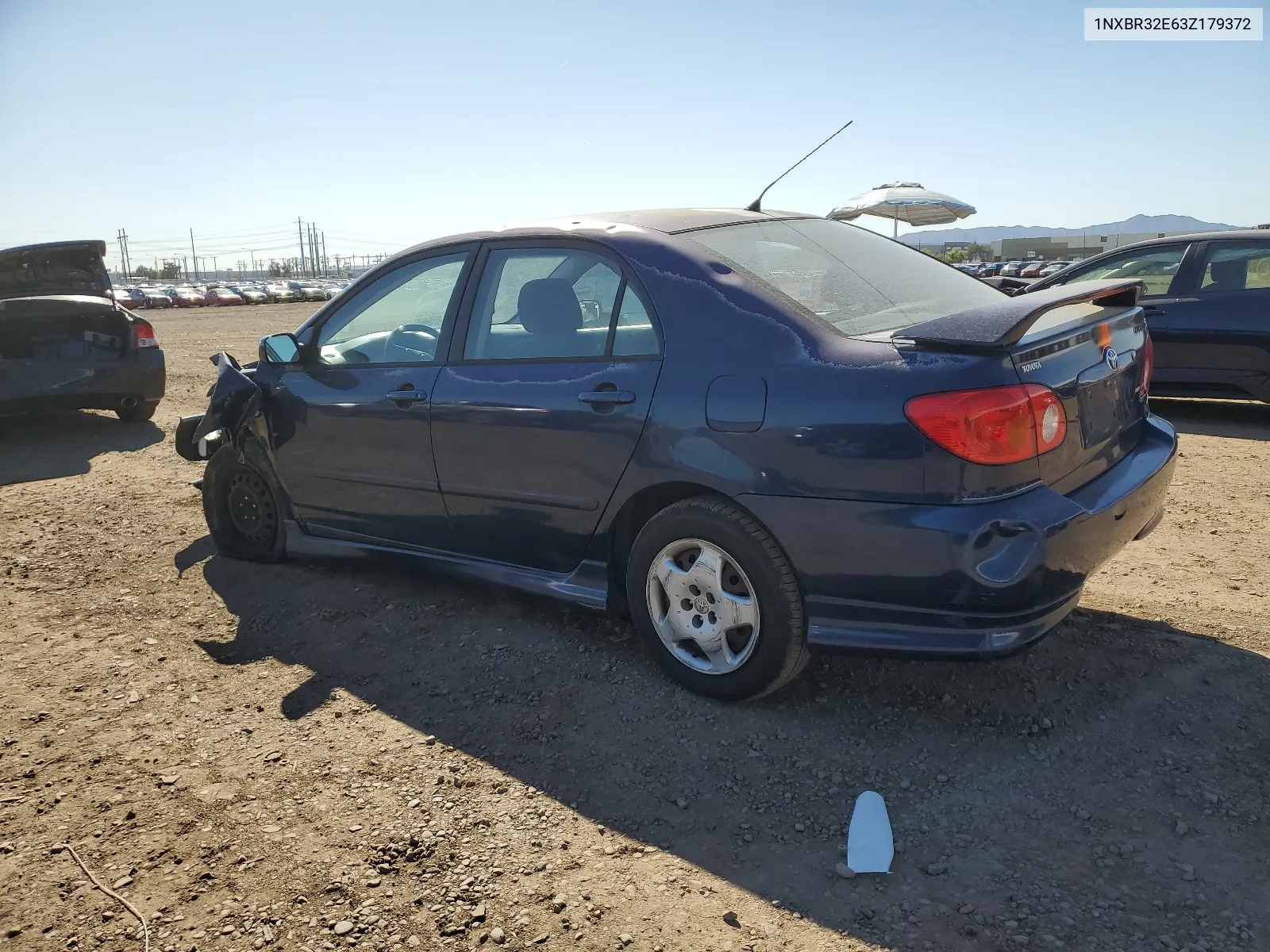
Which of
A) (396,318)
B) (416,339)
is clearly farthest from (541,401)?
(396,318)

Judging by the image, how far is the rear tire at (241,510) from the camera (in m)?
4.86

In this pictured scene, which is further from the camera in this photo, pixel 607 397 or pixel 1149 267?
pixel 1149 267

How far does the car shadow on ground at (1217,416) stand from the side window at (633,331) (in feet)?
19.0

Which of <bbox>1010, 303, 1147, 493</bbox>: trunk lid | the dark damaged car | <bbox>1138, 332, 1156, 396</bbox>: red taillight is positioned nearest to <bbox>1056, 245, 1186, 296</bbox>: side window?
<bbox>1138, 332, 1156, 396</bbox>: red taillight

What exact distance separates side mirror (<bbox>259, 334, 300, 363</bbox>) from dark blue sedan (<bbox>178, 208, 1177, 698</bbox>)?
0.06ft

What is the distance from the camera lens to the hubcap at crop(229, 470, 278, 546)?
4.86 m

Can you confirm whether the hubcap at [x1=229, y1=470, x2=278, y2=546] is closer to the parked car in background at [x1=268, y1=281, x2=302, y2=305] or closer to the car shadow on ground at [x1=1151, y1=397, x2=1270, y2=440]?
the car shadow on ground at [x1=1151, y1=397, x2=1270, y2=440]

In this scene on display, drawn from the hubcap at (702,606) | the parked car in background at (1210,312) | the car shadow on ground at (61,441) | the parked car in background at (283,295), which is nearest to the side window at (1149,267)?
the parked car in background at (1210,312)

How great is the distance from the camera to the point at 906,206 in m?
20.7

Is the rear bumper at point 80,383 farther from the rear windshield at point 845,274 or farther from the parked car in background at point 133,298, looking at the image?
the parked car in background at point 133,298

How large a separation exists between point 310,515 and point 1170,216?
229542 millimetres

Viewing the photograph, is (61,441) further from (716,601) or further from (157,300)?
(157,300)

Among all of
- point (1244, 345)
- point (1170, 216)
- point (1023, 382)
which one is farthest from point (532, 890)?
point (1170, 216)

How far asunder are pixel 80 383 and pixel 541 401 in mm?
6785
